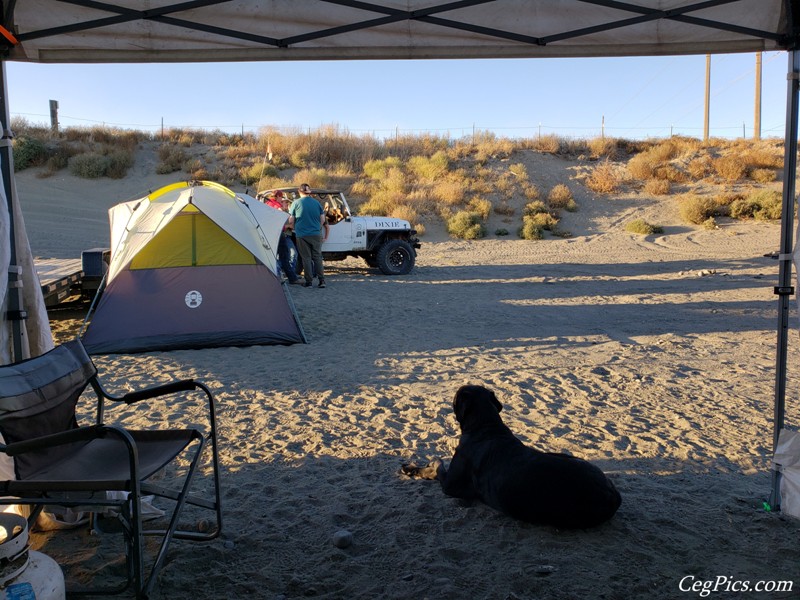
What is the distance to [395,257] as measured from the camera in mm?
15328

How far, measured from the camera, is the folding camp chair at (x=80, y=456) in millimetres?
2514

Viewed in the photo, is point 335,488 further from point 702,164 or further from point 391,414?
point 702,164

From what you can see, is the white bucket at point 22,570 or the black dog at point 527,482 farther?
the black dog at point 527,482

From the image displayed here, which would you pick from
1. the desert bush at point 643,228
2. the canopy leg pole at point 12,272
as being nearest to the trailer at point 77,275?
the canopy leg pole at point 12,272

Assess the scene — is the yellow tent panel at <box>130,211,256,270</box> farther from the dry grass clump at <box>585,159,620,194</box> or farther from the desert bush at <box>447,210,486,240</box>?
the dry grass clump at <box>585,159,620,194</box>

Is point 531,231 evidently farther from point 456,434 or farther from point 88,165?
point 88,165

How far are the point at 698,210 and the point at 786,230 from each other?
23.5 meters

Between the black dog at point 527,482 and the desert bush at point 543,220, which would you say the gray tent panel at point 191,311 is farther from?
the desert bush at point 543,220

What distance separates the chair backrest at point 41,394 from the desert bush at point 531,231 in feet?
70.8

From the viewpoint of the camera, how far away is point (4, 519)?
229 centimetres

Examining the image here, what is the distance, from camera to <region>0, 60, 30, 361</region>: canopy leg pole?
3.48 m

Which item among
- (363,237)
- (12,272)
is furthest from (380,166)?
(12,272)

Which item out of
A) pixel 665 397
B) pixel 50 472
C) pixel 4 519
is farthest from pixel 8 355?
pixel 665 397

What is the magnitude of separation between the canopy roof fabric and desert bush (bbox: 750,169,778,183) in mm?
28979
